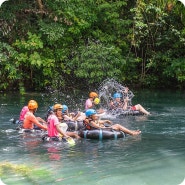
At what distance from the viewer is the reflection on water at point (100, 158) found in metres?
6.88

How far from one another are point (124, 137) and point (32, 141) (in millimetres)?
2176

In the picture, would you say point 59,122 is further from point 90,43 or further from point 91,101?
point 90,43

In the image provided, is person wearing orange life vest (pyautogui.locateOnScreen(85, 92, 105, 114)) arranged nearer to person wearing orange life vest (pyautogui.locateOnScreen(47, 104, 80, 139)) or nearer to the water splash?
person wearing orange life vest (pyautogui.locateOnScreen(47, 104, 80, 139))

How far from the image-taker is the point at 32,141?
981 cm

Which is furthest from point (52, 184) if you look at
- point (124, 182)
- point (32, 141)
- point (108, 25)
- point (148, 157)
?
point (108, 25)

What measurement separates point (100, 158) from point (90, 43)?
524 inches

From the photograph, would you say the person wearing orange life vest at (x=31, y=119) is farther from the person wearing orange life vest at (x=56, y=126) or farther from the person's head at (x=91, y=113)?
the person's head at (x=91, y=113)

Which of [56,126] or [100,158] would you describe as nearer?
[100,158]

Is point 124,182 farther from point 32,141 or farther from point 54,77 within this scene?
point 54,77

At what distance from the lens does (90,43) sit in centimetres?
2102

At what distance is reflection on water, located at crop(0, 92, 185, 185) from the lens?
6.88m

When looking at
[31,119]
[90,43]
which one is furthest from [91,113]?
[90,43]

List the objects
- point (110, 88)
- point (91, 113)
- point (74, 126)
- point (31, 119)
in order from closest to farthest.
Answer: point (91, 113)
point (31, 119)
point (74, 126)
point (110, 88)

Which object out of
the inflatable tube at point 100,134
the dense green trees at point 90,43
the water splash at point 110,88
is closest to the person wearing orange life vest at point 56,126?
the inflatable tube at point 100,134
